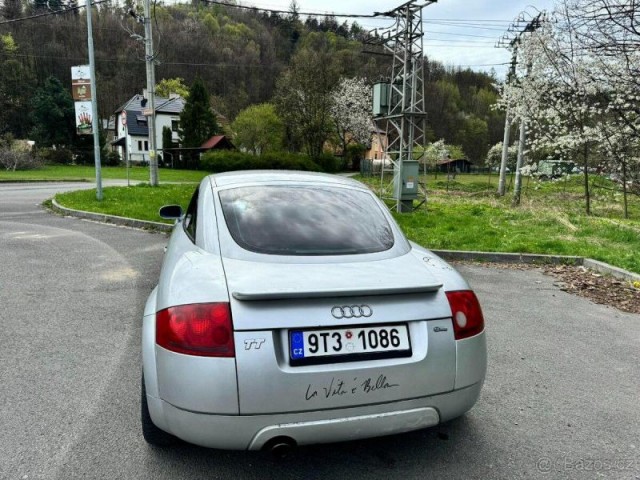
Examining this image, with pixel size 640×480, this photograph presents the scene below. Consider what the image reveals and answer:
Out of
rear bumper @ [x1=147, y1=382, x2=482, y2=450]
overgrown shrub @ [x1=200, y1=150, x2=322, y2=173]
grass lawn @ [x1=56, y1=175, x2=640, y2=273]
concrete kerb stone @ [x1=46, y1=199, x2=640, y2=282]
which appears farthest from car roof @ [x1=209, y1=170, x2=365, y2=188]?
overgrown shrub @ [x1=200, y1=150, x2=322, y2=173]

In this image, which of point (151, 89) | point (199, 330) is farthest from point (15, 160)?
point (199, 330)

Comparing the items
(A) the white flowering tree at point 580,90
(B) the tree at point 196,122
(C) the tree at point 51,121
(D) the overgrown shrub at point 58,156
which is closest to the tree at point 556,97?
(A) the white flowering tree at point 580,90

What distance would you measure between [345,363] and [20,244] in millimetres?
8334

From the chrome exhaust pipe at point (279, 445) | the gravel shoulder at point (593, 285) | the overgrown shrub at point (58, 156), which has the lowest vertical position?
the gravel shoulder at point (593, 285)

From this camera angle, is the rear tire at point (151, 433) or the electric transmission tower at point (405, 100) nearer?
the rear tire at point (151, 433)

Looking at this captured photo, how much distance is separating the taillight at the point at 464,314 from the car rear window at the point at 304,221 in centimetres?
59

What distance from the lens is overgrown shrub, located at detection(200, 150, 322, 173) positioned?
41281 mm

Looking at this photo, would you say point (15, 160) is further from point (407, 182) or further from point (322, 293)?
point (322, 293)

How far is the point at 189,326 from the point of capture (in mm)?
2076

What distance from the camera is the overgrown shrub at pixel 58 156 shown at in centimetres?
4445

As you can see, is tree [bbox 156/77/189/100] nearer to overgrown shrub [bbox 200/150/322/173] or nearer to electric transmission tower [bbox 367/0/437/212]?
overgrown shrub [bbox 200/150/322/173]

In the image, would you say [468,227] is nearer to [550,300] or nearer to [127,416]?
[550,300]

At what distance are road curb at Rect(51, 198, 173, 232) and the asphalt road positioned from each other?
4.25m

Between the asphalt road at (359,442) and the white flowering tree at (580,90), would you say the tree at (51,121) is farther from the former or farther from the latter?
the asphalt road at (359,442)
